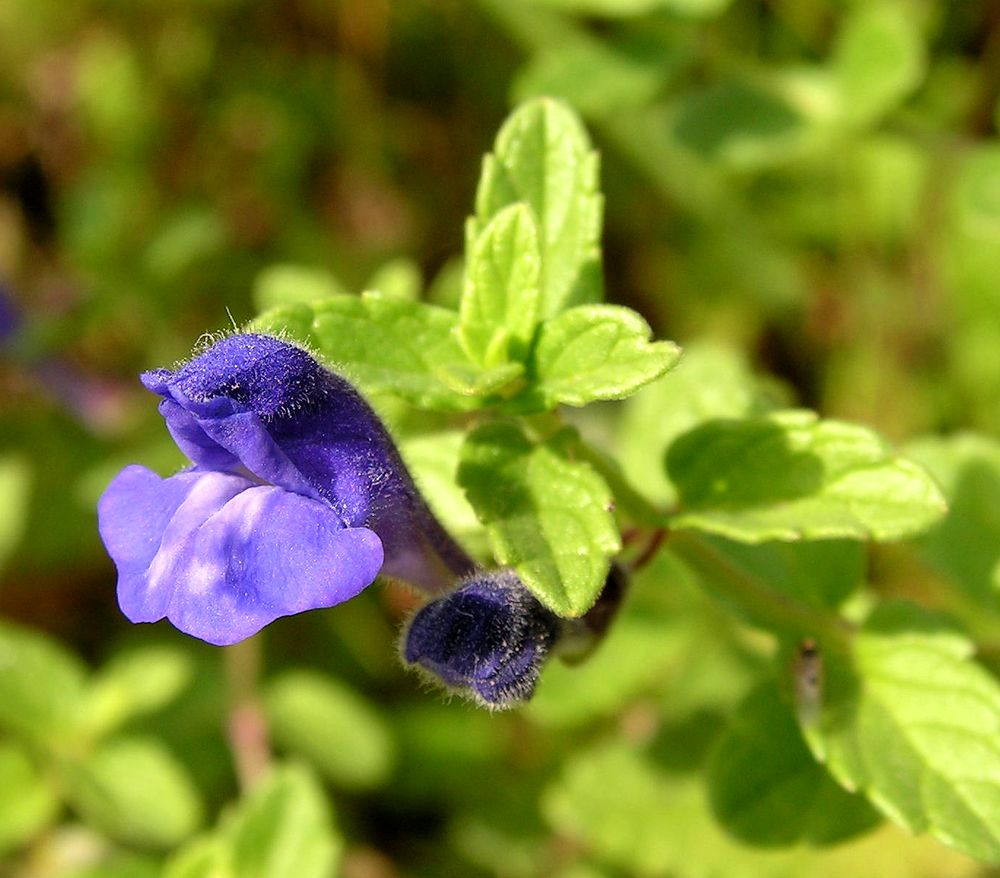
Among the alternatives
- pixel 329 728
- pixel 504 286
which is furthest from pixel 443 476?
pixel 329 728

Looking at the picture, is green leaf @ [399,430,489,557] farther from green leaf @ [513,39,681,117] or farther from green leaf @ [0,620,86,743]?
green leaf @ [0,620,86,743]

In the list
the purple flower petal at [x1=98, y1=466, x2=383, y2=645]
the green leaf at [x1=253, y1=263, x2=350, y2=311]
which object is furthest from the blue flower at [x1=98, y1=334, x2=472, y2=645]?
the green leaf at [x1=253, y1=263, x2=350, y2=311]

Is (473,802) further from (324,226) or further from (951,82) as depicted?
(951,82)

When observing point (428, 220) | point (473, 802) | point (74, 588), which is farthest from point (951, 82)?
point (74, 588)

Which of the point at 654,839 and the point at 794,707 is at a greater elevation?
the point at 794,707

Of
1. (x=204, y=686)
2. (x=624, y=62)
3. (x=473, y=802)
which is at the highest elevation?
(x=624, y=62)

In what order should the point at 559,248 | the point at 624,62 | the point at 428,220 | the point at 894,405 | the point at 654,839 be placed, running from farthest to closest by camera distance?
the point at 428,220 → the point at 894,405 → the point at 624,62 → the point at 654,839 → the point at 559,248

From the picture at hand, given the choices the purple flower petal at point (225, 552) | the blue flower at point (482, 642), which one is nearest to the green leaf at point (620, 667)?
the blue flower at point (482, 642)
